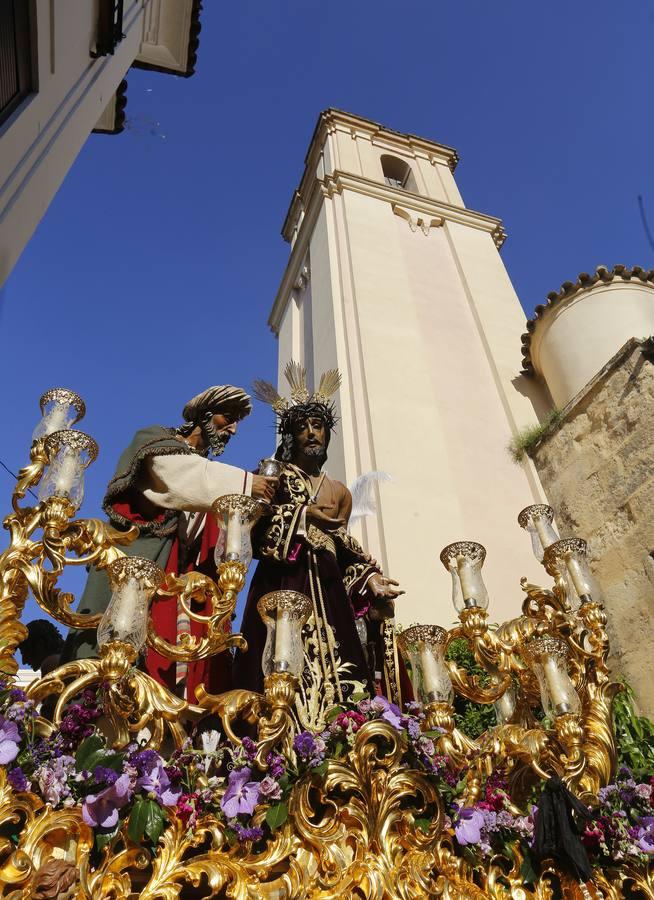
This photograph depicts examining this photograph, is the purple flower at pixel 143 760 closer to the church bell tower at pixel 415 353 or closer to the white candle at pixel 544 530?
the white candle at pixel 544 530

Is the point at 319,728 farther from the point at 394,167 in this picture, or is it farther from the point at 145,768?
the point at 394,167

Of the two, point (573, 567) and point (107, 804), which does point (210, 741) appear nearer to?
point (107, 804)

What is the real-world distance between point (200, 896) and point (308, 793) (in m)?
0.52

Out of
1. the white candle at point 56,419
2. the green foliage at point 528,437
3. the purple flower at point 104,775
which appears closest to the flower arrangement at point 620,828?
the purple flower at point 104,775

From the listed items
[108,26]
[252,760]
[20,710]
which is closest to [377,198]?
[108,26]

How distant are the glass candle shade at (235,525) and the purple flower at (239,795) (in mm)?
913

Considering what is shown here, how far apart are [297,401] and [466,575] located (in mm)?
1972

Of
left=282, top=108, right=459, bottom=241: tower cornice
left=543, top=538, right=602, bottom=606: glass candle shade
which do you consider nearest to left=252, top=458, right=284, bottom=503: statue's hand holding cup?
left=543, top=538, right=602, bottom=606: glass candle shade

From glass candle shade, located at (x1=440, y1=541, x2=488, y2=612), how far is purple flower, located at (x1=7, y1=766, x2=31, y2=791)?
216cm

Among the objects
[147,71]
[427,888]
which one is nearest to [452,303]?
[147,71]

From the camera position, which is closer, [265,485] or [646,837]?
[646,837]

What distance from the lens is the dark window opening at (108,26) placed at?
5.75 m

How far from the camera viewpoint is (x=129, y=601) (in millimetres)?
2736

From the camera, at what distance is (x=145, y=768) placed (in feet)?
8.13
